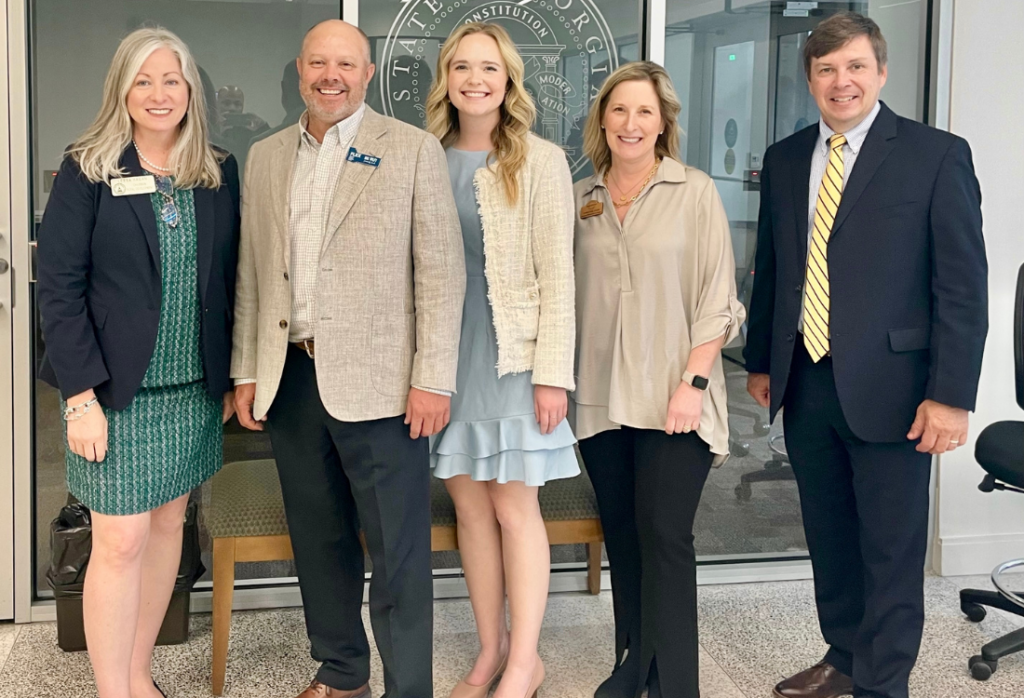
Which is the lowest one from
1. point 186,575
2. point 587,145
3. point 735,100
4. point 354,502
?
point 186,575

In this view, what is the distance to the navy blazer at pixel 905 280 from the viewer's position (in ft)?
7.64

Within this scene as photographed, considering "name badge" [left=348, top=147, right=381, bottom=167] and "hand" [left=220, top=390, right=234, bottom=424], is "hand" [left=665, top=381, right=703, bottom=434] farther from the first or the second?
"hand" [left=220, top=390, right=234, bottom=424]

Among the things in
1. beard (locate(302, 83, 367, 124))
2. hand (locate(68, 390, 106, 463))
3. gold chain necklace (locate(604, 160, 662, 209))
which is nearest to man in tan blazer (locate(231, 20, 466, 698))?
beard (locate(302, 83, 367, 124))

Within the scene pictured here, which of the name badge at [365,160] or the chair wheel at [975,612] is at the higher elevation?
the name badge at [365,160]

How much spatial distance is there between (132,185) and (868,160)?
1753mm

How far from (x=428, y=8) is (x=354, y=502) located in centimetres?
163

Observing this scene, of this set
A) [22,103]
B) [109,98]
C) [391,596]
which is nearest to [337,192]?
[109,98]

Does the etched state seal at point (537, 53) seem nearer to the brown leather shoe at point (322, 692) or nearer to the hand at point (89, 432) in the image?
the hand at point (89, 432)

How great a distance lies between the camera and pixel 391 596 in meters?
2.42

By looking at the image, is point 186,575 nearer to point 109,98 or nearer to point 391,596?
point 391,596

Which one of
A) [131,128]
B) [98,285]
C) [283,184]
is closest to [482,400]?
[283,184]

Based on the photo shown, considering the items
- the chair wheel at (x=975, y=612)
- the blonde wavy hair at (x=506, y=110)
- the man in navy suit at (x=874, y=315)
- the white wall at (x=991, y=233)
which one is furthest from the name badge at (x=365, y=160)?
the chair wheel at (x=975, y=612)

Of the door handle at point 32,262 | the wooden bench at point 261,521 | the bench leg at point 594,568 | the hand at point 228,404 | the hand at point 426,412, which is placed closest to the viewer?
the hand at point 426,412

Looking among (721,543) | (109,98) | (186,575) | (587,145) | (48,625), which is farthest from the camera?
(721,543)
